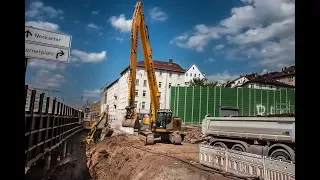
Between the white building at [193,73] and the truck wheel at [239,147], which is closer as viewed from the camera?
the truck wheel at [239,147]

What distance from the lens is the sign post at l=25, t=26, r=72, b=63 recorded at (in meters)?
2.52

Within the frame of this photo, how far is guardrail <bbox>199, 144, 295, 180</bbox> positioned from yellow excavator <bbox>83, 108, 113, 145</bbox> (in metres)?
14.0

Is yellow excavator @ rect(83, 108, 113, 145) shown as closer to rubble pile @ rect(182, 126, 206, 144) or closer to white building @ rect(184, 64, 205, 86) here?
rubble pile @ rect(182, 126, 206, 144)

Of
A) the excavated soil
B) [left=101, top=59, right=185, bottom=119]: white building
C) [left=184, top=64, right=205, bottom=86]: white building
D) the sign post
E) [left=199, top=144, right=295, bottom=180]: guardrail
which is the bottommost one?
the excavated soil

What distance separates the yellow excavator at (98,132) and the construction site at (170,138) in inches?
4.2

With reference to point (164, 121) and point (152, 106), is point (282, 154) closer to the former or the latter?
point (164, 121)

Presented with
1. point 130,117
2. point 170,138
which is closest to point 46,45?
point 130,117

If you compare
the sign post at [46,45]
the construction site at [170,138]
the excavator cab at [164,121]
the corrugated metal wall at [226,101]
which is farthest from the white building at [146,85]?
the sign post at [46,45]

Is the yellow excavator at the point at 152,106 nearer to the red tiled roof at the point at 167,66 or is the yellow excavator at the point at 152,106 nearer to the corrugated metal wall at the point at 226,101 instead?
the corrugated metal wall at the point at 226,101

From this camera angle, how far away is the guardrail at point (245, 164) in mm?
7209

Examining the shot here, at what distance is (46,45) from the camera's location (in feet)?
9.18

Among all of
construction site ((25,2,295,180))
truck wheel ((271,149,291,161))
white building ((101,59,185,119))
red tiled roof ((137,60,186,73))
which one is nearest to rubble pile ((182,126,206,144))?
construction site ((25,2,295,180))

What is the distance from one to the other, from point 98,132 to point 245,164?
19.4m
